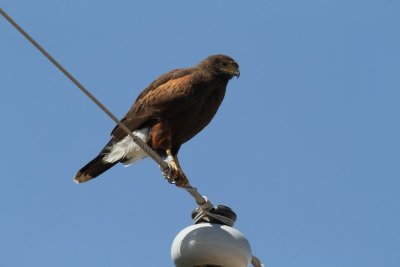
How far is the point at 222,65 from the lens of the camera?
20.5 ft

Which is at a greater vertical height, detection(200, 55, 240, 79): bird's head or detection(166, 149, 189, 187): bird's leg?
detection(200, 55, 240, 79): bird's head

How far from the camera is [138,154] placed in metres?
6.08

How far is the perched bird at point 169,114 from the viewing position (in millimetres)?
5773

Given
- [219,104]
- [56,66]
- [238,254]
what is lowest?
[238,254]

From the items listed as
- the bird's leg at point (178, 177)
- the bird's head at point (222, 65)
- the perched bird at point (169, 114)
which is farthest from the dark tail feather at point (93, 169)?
the bird's head at point (222, 65)

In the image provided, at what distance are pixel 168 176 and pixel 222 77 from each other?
135cm

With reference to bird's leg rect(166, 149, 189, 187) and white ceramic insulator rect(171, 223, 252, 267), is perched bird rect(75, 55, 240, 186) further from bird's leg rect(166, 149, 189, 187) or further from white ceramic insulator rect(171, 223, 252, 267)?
white ceramic insulator rect(171, 223, 252, 267)

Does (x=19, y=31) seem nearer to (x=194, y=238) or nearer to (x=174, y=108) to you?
(x=194, y=238)

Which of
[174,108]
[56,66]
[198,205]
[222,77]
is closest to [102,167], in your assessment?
[174,108]

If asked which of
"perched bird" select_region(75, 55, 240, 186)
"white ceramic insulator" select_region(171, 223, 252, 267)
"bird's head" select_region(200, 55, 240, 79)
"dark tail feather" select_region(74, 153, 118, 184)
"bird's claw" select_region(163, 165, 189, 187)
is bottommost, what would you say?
"white ceramic insulator" select_region(171, 223, 252, 267)

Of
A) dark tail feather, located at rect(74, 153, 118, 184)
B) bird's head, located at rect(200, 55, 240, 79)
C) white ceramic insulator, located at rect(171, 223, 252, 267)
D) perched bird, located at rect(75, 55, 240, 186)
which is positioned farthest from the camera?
bird's head, located at rect(200, 55, 240, 79)

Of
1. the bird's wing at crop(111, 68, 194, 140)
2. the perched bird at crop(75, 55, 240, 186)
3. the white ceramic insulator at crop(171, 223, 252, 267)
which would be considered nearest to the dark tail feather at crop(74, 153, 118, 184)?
the perched bird at crop(75, 55, 240, 186)

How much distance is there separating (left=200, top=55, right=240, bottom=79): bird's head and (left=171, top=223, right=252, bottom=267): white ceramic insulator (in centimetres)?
268

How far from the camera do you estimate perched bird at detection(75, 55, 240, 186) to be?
5773 mm
